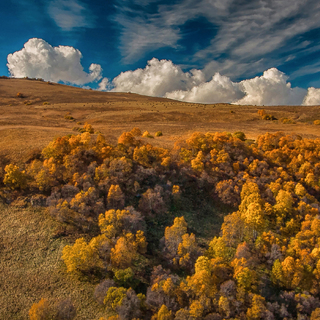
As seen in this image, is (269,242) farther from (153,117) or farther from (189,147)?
(153,117)

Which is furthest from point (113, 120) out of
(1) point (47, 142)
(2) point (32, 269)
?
(2) point (32, 269)

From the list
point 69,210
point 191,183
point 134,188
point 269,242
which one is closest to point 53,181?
point 69,210

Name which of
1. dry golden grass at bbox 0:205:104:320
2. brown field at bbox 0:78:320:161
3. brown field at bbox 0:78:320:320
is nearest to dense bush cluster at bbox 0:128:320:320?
dry golden grass at bbox 0:205:104:320

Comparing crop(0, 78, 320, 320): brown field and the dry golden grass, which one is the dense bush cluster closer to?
the dry golden grass

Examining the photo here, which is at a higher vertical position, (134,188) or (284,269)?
(134,188)

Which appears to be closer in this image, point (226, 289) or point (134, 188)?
point (226, 289)

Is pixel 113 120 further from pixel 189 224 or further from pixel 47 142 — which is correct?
pixel 189 224

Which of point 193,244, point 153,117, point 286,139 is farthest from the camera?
point 153,117
